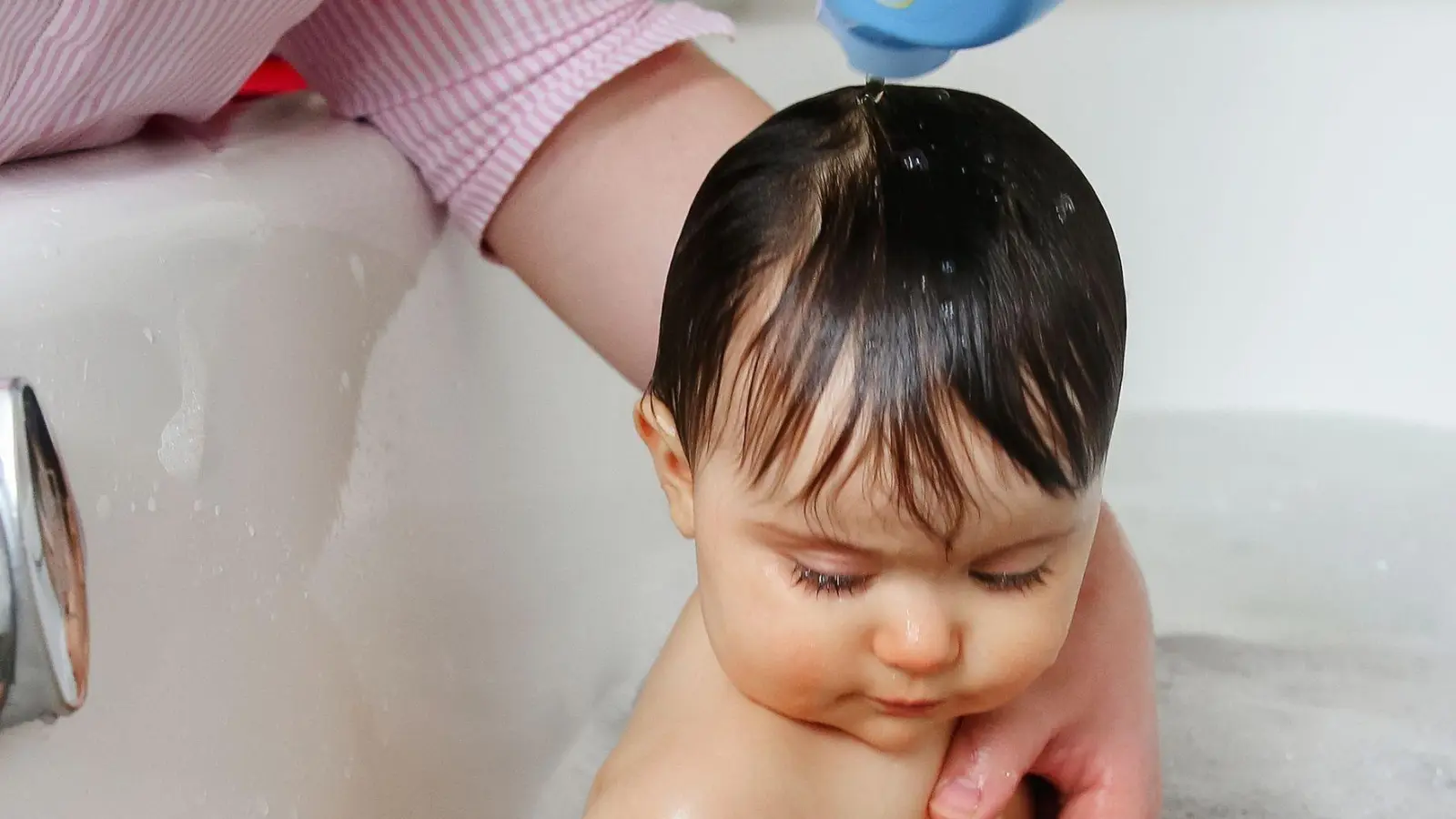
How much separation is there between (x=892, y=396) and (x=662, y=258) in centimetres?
31

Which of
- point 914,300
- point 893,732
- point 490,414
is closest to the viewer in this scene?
point 914,300

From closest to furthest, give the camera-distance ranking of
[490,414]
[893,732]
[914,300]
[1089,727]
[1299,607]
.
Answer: [914,300]
[893,732]
[1089,727]
[490,414]
[1299,607]

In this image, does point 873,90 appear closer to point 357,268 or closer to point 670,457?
point 670,457

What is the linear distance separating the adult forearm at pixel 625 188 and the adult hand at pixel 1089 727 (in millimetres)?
276

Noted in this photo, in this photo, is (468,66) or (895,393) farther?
(468,66)

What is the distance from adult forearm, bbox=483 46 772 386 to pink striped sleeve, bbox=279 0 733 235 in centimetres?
1

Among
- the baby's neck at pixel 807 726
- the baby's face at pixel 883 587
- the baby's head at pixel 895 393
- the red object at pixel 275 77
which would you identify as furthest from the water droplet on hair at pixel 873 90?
the red object at pixel 275 77

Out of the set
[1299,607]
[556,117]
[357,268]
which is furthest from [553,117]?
[1299,607]

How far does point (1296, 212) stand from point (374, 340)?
3.05 feet

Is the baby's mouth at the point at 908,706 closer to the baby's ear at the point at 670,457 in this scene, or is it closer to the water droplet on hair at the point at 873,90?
the baby's ear at the point at 670,457

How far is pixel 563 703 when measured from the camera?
90cm

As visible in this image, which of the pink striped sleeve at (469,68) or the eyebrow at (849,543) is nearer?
the eyebrow at (849,543)

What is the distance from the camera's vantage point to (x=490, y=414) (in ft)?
2.76

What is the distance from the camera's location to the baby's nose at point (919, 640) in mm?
460
